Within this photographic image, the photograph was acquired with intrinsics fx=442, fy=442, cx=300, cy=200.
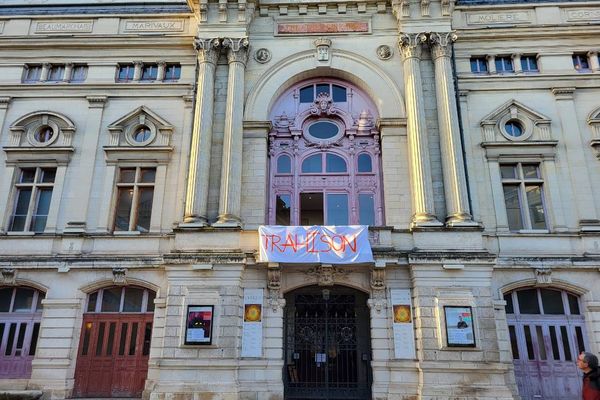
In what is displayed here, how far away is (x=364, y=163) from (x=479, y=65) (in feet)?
22.0

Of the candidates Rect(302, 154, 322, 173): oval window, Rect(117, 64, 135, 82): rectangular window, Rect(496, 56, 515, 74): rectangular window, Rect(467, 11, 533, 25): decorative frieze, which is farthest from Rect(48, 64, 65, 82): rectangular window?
Rect(496, 56, 515, 74): rectangular window

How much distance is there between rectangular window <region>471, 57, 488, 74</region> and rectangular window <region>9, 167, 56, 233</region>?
17.9 m

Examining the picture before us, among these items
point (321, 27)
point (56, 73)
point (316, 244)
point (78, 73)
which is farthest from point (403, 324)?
point (56, 73)

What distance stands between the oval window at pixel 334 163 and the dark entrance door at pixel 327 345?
15.4 feet

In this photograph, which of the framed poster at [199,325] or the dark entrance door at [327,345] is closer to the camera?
the framed poster at [199,325]

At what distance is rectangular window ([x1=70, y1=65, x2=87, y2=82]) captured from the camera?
19216mm

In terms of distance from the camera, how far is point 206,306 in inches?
579

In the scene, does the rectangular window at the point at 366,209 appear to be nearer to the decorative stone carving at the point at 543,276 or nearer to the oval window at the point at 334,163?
the oval window at the point at 334,163

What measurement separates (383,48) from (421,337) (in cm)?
1161

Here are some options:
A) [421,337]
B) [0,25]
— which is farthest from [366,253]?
[0,25]

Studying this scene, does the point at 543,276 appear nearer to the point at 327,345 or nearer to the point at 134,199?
the point at 327,345

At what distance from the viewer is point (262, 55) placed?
61.1 feet

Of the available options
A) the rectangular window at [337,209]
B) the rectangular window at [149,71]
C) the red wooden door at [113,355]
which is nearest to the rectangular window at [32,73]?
the rectangular window at [149,71]

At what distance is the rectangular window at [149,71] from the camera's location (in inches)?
757
